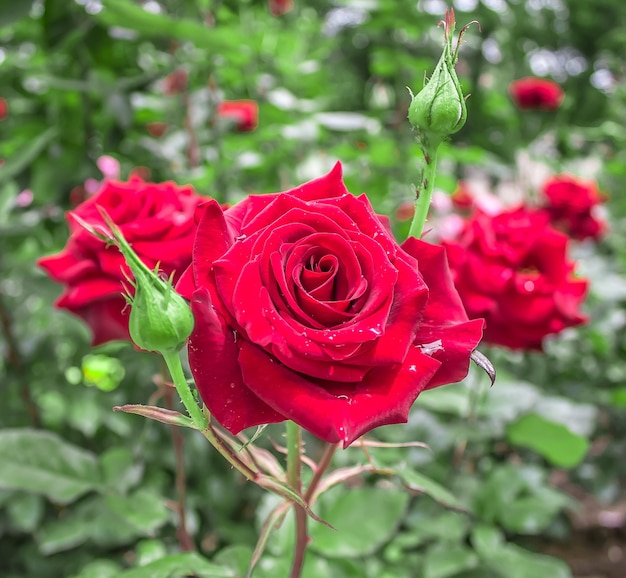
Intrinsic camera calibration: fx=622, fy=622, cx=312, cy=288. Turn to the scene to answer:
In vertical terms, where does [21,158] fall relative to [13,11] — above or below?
below

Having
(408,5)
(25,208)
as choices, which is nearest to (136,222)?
(25,208)

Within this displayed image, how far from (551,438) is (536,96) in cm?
129

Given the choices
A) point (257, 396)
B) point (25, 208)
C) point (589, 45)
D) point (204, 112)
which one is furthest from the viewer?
point (589, 45)

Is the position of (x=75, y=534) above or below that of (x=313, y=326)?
below

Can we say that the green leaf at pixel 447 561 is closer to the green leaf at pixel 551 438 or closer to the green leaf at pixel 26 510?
the green leaf at pixel 551 438

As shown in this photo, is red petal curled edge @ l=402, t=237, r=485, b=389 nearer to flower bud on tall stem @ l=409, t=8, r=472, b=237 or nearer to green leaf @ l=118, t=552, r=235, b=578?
flower bud on tall stem @ l=409, t=8, r=472, b=237

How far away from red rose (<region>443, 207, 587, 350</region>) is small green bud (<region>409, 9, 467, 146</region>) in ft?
1.12

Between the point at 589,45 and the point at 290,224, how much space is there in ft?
15.7

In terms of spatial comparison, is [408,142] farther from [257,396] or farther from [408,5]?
[257,396]

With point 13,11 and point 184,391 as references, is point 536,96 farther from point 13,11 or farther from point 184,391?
point 184,391

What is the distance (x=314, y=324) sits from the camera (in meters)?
0.31

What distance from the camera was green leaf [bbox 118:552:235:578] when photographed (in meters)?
0.49

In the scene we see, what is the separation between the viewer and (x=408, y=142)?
51.2 inches

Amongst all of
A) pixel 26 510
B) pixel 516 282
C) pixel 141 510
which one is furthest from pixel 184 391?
pixel 26 510
